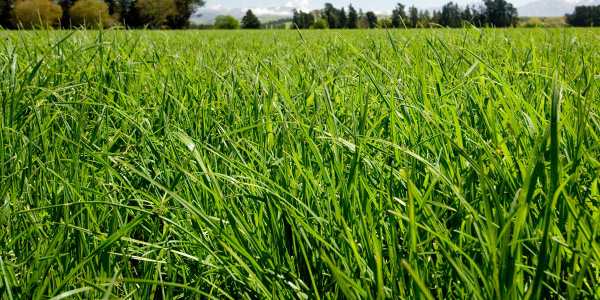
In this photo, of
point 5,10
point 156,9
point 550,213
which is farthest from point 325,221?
point 5,10

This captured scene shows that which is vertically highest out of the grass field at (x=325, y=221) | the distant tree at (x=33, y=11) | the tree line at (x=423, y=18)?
the distant tree at (x=33, y=11)

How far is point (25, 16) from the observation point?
34688mm

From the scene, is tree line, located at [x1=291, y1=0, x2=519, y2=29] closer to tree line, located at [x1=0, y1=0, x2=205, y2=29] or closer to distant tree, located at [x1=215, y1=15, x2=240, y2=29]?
tree line, located at [x1=0, y1=0, x2=205, y2=29]

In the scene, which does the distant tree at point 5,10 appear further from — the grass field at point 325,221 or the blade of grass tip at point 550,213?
the blade of grass tip at point 550,213

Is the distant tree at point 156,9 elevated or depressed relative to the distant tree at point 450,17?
elevated

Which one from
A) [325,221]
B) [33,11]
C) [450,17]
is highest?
[33,11]

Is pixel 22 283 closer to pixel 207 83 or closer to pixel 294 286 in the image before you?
pixel 294 286

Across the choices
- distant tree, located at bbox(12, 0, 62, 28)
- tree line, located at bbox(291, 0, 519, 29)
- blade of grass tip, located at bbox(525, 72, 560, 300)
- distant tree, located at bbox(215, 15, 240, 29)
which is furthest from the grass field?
distant tree, located at bbox(215, 15, 240, 29)

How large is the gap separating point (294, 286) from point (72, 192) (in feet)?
1.70

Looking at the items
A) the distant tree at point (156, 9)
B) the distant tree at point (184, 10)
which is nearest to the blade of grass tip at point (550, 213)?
the distant tree at point (156, 9)

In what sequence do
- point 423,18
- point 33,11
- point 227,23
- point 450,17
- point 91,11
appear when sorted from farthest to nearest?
point 227,23 < point 91,11 < point 33,11 < point 450,17 < point 423,18

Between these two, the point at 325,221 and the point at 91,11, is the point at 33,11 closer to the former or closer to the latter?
the point at 91,11

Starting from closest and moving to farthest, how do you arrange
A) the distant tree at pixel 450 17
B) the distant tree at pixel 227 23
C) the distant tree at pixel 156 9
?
the distant tree at pixel 450 17 < the distant tree at pixel 156 9 < the distant tree at pixel 227 23

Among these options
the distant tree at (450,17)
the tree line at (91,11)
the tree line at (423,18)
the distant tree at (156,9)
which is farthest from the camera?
the distant tree at (156,9)
